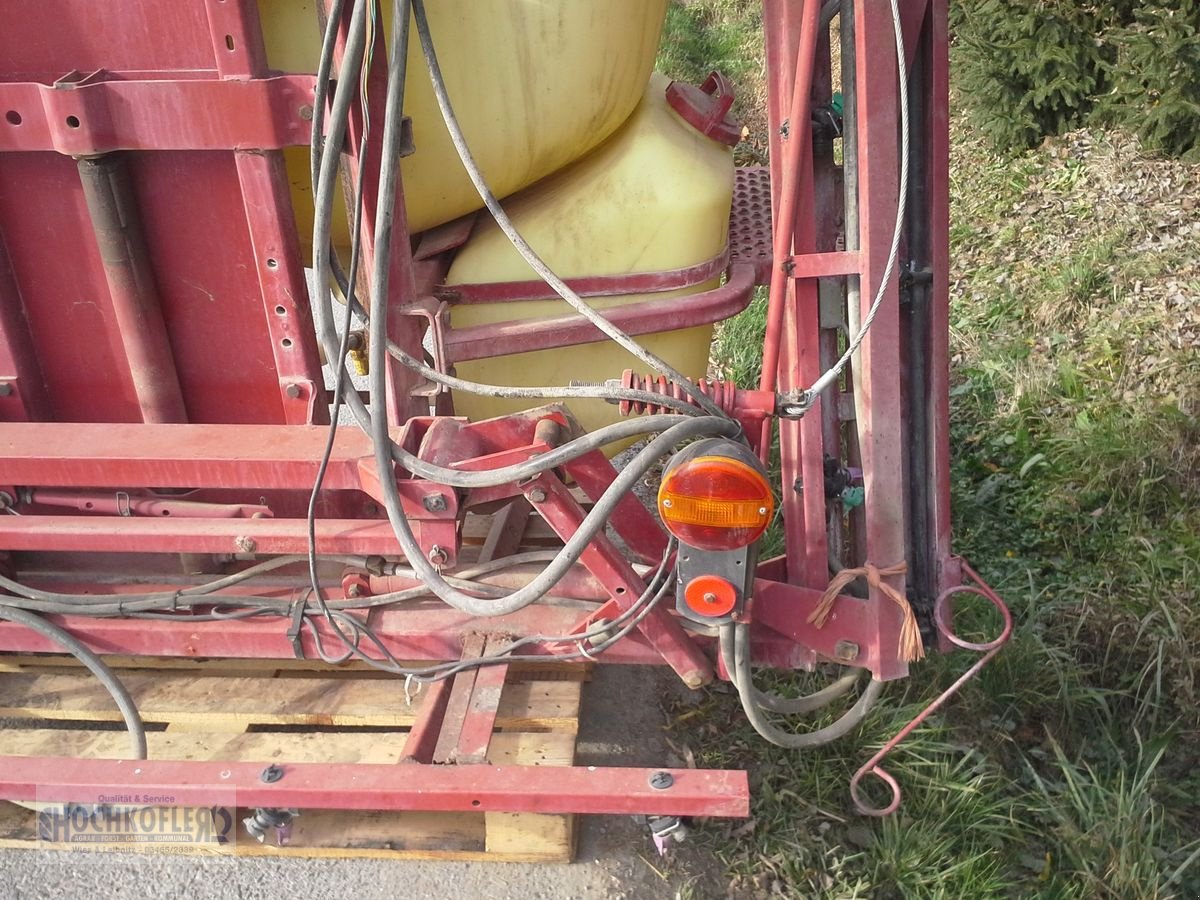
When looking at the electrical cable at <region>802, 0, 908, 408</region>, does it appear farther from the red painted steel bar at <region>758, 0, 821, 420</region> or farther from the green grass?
the green grass

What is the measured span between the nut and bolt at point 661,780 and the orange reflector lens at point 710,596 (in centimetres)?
34

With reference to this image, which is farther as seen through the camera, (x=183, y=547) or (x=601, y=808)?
(x=183, y=547)

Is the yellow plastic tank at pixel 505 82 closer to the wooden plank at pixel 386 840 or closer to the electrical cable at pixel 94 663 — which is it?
the electrical cable at pixel 94 663

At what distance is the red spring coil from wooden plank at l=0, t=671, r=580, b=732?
0.88 metres

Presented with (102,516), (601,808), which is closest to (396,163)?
(102,516)

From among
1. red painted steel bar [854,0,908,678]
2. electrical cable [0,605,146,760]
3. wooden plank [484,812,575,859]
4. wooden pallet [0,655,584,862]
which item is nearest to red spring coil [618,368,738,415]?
red painted steel bar [854,0,908,678]

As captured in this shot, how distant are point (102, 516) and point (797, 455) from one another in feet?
5.35

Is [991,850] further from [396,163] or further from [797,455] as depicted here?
[396,163]

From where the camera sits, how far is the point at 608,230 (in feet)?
8.09

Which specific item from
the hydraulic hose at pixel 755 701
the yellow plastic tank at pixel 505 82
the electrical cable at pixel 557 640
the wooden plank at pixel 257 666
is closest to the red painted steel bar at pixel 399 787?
the hydraulic hose at pixel 755 701

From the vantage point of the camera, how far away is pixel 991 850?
2.36 meters

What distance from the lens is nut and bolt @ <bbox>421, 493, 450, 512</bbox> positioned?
6.85 ft

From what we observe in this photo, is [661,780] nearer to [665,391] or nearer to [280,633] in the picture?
[665,391]

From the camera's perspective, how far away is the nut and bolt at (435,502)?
6.85 ft
